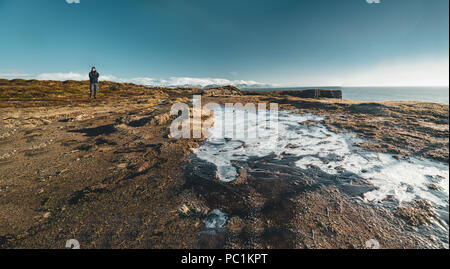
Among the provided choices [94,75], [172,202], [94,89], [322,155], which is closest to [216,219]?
[172,202]

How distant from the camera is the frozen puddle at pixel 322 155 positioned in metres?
3.99

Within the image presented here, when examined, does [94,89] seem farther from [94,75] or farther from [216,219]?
[216,219]

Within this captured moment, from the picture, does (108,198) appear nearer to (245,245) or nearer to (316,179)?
(245,245)

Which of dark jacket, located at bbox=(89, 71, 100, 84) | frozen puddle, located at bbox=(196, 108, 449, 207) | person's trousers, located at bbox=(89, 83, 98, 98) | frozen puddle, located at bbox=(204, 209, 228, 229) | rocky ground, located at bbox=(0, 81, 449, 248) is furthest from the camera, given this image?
person's trousers, located at bbox=(89, 83, 98, 98)

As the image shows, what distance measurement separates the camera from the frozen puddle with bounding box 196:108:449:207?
13.1ft

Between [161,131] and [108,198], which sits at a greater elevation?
[161,131]

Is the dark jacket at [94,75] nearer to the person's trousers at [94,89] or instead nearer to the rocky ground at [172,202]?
the person's trousers at [94,89]

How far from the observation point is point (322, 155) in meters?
5.88

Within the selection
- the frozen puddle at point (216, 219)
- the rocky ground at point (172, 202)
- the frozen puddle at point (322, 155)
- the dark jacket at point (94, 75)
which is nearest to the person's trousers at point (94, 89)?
the dark jacket at point (94, 75)

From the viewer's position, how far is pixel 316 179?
4504 millimetres

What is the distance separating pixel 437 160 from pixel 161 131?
10.5 meters

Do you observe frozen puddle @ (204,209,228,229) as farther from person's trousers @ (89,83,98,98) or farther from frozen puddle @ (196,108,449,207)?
person's trousers @ (89,83,98,98)

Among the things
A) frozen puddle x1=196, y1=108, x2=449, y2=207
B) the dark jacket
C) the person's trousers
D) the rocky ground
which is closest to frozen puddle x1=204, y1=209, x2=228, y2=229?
the rocky ground
